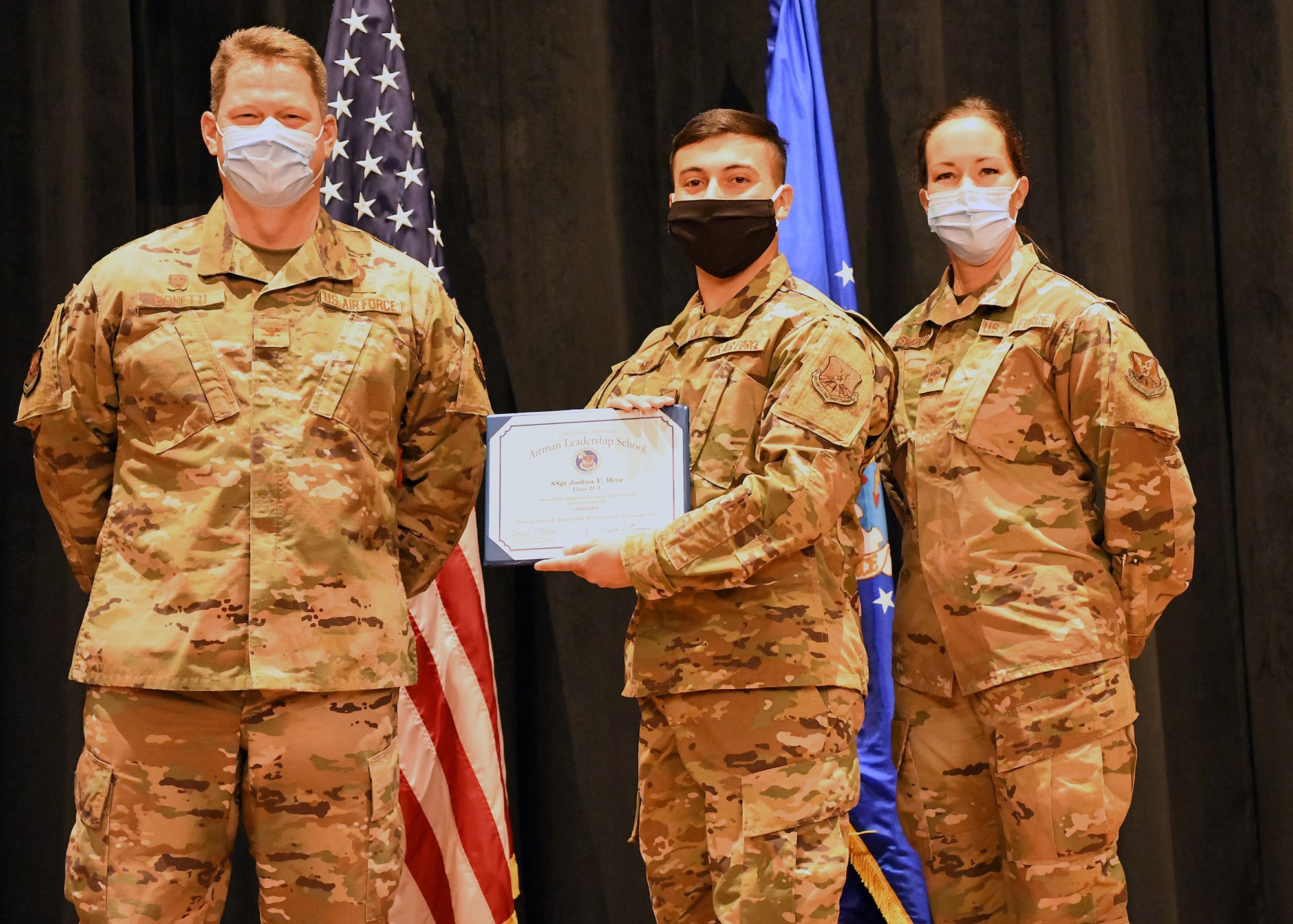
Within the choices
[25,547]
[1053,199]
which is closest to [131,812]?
[25,547]

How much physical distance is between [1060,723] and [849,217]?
1.97m

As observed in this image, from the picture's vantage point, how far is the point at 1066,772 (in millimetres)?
2521

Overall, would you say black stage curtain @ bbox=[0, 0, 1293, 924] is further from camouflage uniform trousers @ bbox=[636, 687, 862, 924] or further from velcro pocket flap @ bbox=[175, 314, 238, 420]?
velcro pocket flap @ bbox=[175, 314, 238, 420]

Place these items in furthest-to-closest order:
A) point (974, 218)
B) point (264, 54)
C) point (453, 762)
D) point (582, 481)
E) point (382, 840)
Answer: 1. point (453, 762)
2. point (974, 218)
3. point (582, 481)
4. point (264, 54)
5. point (382, 840)

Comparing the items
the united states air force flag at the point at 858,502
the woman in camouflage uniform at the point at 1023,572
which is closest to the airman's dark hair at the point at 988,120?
the woman in camouflage uniform at the point at 1023,572

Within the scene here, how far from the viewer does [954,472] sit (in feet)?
8.78

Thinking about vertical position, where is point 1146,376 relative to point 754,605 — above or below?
above

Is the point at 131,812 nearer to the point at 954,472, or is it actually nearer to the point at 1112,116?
the point at 954,472

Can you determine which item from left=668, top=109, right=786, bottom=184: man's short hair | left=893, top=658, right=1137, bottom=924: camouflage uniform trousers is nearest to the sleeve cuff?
left=893, top=658, right=1137, bottom=924: camouflage uniform trousers

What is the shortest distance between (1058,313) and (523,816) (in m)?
2.21

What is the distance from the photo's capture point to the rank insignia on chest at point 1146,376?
260 cm

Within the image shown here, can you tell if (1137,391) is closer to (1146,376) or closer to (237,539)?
(1146,376)

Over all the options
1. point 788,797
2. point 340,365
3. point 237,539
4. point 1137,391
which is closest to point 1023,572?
point 1137,391

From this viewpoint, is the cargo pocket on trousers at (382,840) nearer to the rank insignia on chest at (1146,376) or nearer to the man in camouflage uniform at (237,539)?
the man in camouflage uniform at (237,539)
